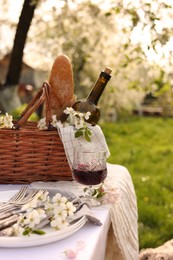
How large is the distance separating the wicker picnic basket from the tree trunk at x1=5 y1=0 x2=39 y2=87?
12.2 ft

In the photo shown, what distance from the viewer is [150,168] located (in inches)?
260

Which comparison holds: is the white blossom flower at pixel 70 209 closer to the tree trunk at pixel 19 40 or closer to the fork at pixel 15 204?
the fork at pixel 15 204

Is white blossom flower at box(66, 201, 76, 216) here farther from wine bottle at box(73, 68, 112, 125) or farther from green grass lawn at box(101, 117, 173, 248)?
green grass lawn at box(101, 117, 173, 248)

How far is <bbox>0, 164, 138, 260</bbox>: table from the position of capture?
3.65 feet

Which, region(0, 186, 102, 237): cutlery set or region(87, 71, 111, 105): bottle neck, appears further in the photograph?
region(87, 71, 111, 105): bottle neck

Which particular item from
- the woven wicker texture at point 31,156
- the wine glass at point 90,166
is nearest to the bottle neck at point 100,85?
the woven wicker texture at point 31,156

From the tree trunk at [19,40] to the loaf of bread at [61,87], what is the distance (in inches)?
135

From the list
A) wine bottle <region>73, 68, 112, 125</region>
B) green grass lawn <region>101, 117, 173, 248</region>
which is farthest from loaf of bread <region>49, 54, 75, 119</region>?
green grass lawn <region>101, 117, 173, 248</region>

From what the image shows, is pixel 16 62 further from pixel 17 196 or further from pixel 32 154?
pixel 17 196

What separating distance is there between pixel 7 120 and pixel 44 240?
72 cm

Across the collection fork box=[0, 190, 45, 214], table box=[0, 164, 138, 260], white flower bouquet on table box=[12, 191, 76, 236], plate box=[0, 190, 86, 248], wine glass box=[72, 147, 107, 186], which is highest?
wine glass box=[72, 147, 107, 186]

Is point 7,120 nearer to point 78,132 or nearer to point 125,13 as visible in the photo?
point 78,132

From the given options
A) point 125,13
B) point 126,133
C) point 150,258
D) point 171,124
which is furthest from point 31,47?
point 150,258

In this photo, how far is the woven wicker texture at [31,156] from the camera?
175 cm
